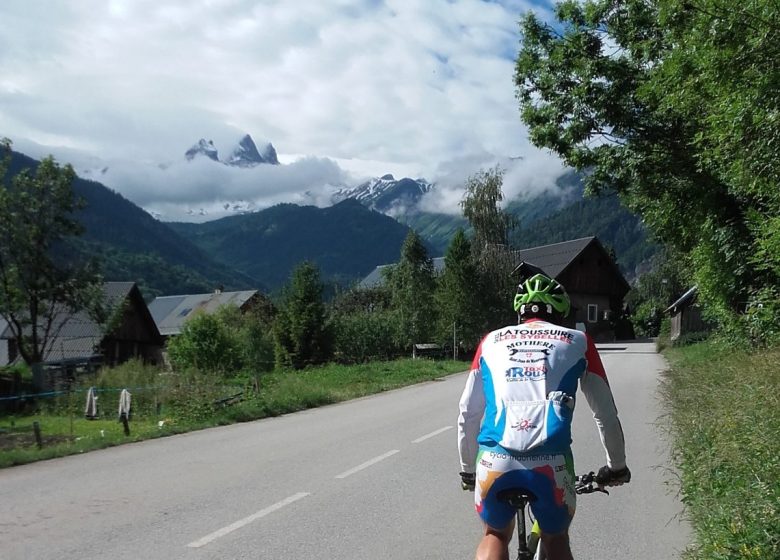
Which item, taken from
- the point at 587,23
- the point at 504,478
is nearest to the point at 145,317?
the point at 587,23

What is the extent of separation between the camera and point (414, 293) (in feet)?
179

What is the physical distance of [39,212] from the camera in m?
32.3

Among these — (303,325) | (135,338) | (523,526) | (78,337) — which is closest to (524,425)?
(523,526)

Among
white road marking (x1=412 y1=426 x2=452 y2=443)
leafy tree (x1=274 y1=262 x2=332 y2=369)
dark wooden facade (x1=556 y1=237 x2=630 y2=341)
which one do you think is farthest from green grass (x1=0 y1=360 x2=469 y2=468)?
dark wooden facade (x1=556 y1=237 x2=630 y2=341)

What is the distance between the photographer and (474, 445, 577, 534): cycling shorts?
309cm

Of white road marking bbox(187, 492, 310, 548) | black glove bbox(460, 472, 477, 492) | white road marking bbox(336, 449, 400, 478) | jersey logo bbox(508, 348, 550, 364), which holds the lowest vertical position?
white road marking bbox(336, 449, 400, 478)

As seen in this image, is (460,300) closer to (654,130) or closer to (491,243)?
(491,243)

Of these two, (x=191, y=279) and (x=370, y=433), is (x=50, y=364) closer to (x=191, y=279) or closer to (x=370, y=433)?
(x=370, y=433)

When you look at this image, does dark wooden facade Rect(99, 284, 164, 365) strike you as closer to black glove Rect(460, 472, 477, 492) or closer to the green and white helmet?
black glove Rect(460, 472, 477, 492)

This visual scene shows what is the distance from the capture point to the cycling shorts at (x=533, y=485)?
10.2 feet

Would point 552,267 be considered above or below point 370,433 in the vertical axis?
above

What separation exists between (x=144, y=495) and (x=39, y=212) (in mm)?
28083

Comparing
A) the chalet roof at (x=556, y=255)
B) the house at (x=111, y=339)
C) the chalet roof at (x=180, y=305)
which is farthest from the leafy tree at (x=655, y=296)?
the house at (x=111, y=339)

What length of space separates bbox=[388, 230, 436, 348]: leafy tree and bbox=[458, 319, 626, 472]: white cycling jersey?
46222mm
